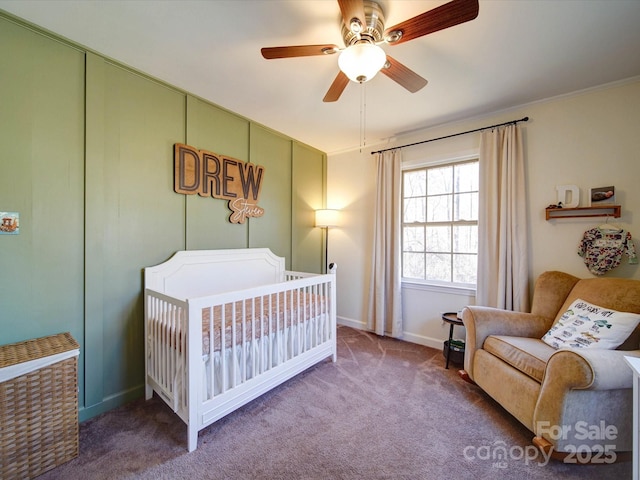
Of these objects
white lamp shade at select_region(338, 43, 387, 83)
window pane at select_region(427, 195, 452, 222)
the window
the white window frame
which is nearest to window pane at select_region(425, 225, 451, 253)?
the window

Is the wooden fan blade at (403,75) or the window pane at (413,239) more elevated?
the wooden fan blade at (403,75)

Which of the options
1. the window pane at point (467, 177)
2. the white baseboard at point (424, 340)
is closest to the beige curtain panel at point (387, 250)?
the white baseboard at point (424, 340)

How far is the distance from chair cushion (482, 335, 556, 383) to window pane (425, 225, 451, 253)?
3.77ft

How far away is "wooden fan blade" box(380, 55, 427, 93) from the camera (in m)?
1.45

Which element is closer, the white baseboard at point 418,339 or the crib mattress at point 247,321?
the crib mattress at point 247,321

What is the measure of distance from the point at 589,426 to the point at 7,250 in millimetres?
3279

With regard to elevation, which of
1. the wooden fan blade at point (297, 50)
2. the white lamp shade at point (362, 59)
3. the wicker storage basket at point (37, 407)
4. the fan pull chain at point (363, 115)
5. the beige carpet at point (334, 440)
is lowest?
the beige carpet at point (334, 440)

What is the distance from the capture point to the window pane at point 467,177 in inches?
106

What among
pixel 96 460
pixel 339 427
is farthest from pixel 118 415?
pixel 339 427

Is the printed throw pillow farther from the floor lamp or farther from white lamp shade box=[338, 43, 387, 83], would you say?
the floor lamp

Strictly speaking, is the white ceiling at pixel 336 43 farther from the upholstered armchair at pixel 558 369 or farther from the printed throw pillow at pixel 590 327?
the printed throw pillow at pixel 590 327

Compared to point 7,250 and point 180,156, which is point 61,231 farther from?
point 180,156

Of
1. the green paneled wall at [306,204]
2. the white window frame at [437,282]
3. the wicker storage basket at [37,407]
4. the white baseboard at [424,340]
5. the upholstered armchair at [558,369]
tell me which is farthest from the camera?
the green paneled wall at [306,204]

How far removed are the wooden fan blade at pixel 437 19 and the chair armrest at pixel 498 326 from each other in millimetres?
1863
